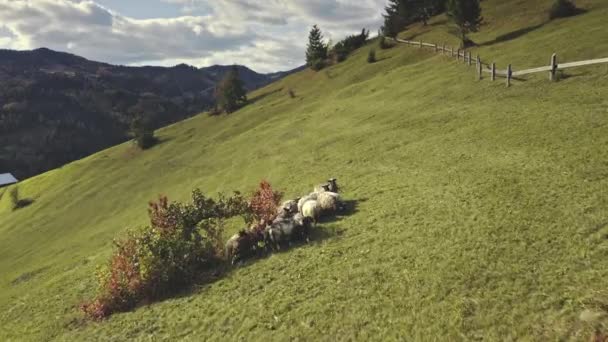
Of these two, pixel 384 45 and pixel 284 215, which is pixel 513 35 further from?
pixel 284 215

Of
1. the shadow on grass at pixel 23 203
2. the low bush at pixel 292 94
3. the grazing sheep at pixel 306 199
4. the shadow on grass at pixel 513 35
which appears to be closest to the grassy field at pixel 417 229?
the shadow on grass at pixel 513 35

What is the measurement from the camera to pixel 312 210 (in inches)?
910

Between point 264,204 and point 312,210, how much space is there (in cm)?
317

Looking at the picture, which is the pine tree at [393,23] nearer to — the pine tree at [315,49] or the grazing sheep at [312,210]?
the pine tree at [315,49]

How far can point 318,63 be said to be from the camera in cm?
9875

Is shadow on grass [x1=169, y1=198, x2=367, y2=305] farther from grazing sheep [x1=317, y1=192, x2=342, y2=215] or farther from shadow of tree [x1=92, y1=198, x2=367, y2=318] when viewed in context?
grazing sheep [x1=317, y1=192, x2=342, y2=215]

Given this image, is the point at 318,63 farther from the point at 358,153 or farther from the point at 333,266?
the point at 333,266

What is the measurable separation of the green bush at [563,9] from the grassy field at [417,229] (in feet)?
9.90

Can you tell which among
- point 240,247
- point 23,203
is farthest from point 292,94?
point 240,247

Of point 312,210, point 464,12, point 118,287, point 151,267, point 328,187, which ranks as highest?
point 464,12

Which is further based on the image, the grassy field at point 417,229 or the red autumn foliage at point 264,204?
the red autumn foliage at point 264,204

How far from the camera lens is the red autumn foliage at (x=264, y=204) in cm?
2394

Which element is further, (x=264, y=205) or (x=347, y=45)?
(x=347, y=45)

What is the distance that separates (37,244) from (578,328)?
56169mm
